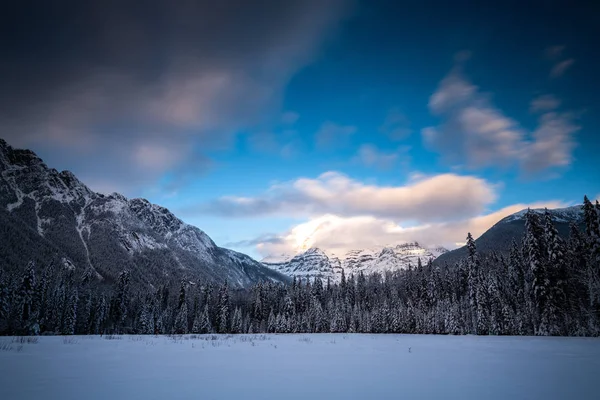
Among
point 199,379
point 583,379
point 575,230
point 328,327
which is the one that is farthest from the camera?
point 328,327

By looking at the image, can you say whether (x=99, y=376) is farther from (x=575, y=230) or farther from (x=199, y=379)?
(x=575, y=230)

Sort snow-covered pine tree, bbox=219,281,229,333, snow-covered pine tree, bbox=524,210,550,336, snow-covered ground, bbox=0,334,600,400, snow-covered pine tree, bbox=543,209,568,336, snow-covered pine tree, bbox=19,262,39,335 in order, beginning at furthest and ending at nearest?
1. snow-covered pine tree, bbox=219,281,229,333
2. snow-covered pine tree, bbox=19,262,39,335
3. snow-covered pine tree, bbox=524,210,550,336
4. snow-covered pine tree, bbox=543,209,568,336
5. snow-covered ground, bbox=0,334,600,400

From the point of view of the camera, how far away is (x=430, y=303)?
93.2m

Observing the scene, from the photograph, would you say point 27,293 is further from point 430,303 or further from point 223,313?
point 430,303

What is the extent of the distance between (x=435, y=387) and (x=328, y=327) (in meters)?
89.9

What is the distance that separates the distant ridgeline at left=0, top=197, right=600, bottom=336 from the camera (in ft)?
141

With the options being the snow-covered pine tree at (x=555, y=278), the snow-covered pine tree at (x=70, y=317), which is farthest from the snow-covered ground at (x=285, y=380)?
the snow-covered pine tree at (x=70, y=317)

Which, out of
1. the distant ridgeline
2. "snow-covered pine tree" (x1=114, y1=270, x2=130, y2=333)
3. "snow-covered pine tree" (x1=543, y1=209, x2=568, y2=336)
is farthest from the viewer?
"snow-covered pine tree" (x1=114, y1=270, x2=130, y2=333)

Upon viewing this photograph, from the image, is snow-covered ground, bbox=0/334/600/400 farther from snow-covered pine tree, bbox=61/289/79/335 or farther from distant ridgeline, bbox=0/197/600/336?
snow-covered pine tree, bbox=61/289/79/335

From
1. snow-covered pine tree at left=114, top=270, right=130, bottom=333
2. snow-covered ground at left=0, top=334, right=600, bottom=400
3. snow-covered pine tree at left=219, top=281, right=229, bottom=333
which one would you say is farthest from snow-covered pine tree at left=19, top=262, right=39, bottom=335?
snow-covered ground at left=0, top=334, right=600, bottom=400

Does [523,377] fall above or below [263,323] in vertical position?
above

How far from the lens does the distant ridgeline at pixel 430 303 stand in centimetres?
4294

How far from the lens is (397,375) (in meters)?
10.6

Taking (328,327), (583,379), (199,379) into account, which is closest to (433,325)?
(328,327)
